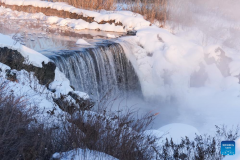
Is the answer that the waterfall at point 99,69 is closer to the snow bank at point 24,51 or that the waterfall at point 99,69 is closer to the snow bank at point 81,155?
the snow bank at point 24,51

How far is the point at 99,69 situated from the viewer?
720cm

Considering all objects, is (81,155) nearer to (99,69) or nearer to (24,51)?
(24,51)

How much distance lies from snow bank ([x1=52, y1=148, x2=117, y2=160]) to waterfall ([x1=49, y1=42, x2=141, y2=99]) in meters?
3.45

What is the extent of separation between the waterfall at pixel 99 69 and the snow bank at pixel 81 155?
3449 millimetres

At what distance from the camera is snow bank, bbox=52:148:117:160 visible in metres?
2.47

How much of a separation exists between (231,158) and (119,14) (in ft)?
30.3

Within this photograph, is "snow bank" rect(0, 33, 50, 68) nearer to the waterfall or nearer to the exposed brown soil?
the waterfall

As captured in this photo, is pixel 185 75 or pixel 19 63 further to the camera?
pixel 185 75

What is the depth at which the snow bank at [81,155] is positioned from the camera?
2.47m

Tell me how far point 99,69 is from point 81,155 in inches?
191

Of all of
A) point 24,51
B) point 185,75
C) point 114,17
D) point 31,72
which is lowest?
point 185,75

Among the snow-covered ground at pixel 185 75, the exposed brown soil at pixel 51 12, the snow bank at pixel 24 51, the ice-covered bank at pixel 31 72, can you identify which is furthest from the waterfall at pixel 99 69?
the exposed brown soil at pixel 51 12

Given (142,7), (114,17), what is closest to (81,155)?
(114,17)

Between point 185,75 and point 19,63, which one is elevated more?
point 19,63
